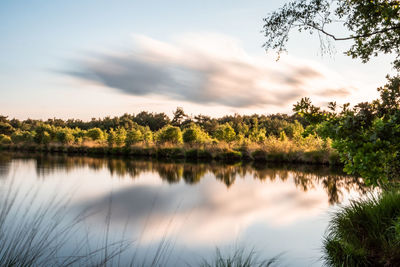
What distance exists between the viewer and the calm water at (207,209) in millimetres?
5114

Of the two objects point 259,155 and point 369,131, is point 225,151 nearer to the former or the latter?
point 259,155

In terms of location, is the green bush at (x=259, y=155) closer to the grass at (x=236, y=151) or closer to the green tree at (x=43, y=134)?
the grass at (x=236, y=151)

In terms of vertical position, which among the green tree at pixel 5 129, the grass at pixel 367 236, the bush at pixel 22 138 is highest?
the green tree at pixel 5 129

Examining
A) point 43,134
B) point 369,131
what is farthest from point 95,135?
point 369,131

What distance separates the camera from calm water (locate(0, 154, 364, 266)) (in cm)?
511

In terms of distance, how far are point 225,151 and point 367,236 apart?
17.7m

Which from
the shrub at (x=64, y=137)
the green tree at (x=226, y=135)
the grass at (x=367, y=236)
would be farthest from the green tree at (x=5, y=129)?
the grass at (x=367, y=236)

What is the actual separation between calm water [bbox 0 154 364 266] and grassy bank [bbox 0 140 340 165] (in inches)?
141

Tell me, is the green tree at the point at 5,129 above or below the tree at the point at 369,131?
above

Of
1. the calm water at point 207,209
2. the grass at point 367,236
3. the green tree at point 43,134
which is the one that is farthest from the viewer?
the green tree at point 43,134

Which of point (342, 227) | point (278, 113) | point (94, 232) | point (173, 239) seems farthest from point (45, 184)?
point (278, 113)

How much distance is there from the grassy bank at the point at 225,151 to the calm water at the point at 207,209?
3575mm

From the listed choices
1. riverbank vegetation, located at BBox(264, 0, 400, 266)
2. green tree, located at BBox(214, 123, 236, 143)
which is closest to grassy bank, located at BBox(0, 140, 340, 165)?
green tree, located at BBox(214, 123, 236, 143)

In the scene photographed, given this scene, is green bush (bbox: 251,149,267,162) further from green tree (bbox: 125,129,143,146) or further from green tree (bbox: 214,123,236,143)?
green tree (bbox: 125,129,143,146)
